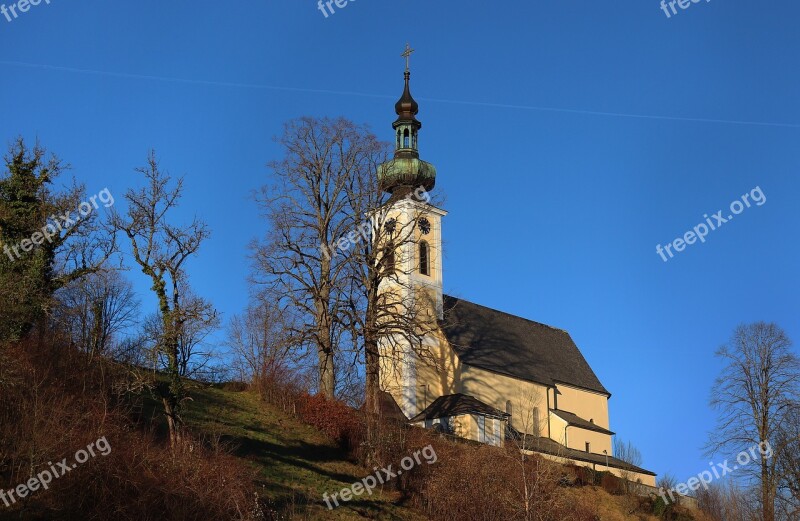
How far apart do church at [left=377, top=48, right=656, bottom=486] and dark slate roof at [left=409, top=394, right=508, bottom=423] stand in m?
0.06

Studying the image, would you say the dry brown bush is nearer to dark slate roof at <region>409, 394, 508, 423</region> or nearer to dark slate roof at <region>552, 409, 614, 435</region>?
dark slate roof at <region>409, 394, 508, 423</region>

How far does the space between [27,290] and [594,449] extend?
125 ft

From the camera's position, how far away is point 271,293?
40.6 meters

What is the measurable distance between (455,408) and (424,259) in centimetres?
1071

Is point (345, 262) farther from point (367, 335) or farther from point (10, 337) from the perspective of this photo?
point (10, 337)

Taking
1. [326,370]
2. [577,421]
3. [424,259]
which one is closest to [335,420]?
[326,370]

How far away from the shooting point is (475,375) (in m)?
52.6

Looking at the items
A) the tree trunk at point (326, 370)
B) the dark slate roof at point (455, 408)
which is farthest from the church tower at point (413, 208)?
the tree trunk at point (326, 370)

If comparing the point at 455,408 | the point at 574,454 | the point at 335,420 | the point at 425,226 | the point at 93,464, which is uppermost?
the point at 425,226

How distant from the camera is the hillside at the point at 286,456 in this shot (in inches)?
1105

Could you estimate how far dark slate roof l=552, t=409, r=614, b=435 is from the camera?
56694mm

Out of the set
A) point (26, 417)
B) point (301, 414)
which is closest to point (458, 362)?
point (301, 414)

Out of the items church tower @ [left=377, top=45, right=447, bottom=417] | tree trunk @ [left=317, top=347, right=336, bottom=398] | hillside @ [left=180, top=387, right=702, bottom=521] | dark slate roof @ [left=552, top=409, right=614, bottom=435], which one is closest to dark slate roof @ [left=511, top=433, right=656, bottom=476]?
dark slate roof @ [left=552, top=409, right=614, bottom=435]

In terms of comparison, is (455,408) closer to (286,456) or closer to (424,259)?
(424,259)
